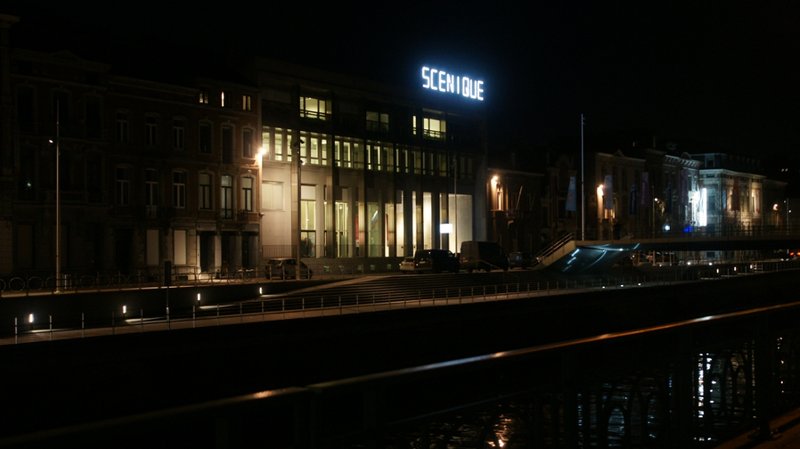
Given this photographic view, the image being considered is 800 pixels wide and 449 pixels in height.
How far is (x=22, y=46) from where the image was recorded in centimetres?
4778

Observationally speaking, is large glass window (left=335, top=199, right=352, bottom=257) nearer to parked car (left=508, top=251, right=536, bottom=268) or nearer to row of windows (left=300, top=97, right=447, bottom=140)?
row of windows (left=300, top=97, right=447, bottom=140)

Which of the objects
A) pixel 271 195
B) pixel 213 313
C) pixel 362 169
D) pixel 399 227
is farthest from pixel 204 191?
pixel 213 313

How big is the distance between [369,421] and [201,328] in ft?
83.1

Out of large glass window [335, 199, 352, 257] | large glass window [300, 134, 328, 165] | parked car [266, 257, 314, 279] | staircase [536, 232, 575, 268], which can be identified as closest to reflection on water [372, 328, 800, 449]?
parked car [266, 257, 314, 279]

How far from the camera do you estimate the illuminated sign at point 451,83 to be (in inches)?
3076

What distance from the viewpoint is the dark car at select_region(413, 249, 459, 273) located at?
6122 centimetres

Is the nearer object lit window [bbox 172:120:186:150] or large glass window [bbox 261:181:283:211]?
lit window [bbox 172:120:186:150]

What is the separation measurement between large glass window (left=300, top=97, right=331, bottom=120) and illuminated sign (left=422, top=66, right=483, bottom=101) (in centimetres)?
1237

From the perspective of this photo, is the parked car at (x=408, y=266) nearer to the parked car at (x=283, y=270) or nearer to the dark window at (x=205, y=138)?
the parked car at (x=283, y=270)

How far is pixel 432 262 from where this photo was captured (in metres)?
61.3

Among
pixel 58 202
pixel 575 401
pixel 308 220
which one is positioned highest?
pixel 58 202

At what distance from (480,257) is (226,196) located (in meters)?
19.6

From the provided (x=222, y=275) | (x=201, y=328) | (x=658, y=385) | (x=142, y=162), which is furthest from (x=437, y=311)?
(x=658, y=385)

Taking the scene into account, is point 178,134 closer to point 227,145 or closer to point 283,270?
point 227,145
